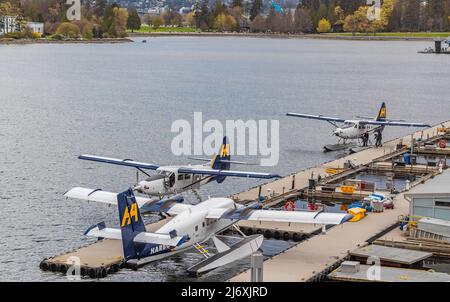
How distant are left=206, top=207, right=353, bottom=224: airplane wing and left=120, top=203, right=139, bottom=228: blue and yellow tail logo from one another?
4.31 metres

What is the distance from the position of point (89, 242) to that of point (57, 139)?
131 feet

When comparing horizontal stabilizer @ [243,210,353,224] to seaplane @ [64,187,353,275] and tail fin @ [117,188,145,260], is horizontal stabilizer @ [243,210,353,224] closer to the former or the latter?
seaplane @ [64,187,353,275]

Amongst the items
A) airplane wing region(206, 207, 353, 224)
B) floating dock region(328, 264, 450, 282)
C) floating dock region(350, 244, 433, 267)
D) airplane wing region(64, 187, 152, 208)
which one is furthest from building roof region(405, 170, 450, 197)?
airplane wing region(64, 187, 152, 208)

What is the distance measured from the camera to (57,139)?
7619 centimetres

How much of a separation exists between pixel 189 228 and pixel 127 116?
65.8 m

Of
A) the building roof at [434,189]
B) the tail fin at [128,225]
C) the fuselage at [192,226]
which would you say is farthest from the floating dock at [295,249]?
the fuselage at [192,226]

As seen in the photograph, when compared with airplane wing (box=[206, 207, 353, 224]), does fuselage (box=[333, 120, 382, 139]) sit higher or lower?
lower

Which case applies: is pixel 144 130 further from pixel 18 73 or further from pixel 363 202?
pixel 18 73

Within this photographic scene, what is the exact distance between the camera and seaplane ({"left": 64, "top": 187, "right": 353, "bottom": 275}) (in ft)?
98.6

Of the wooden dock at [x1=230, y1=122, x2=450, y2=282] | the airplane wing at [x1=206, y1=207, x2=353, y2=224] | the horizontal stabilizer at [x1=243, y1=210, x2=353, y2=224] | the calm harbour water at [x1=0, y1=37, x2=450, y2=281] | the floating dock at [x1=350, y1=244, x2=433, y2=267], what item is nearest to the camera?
the wooden dock at [x1=230, y1=122, x2=450, y2=282]

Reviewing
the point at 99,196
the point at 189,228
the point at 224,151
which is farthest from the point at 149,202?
the point at 224,151

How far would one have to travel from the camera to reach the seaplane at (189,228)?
30047 millimetres
